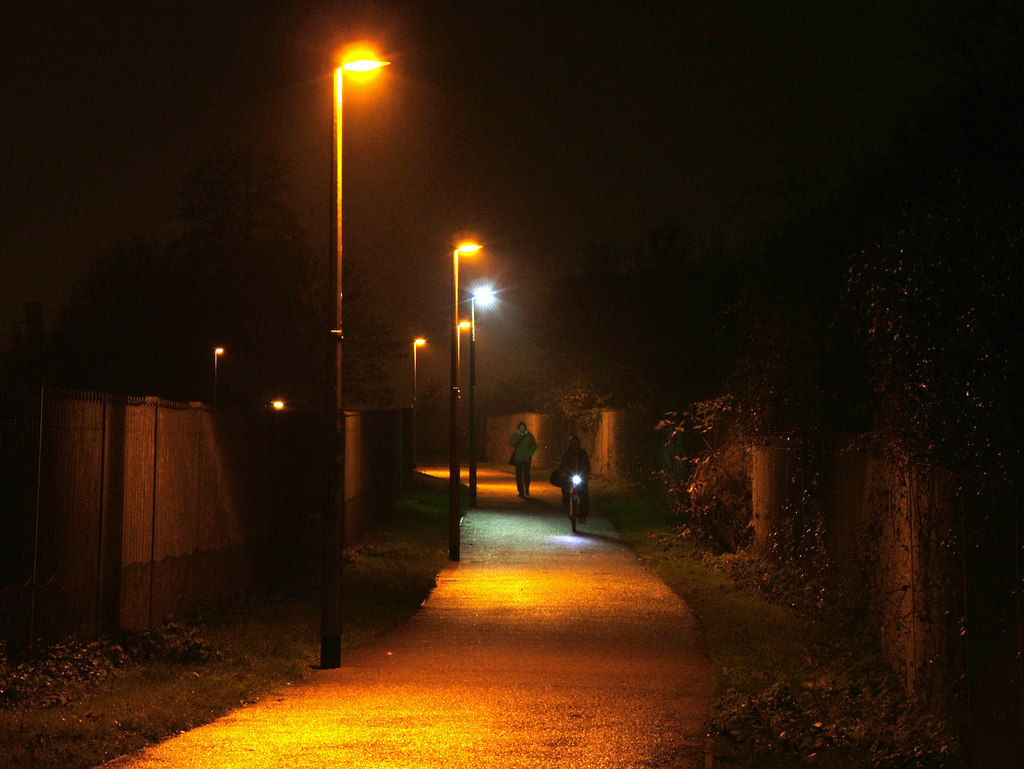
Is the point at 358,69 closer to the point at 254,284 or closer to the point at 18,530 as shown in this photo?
the point at 18,530

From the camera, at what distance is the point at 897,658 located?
8820mm

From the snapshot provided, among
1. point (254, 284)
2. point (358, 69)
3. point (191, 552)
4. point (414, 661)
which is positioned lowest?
point (414, 661)

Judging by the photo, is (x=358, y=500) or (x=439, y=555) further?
(x=358, y=500)

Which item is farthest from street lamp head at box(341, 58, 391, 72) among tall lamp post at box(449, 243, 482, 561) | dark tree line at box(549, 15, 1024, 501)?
tall lamp post at box(449, 243, 482, 561)

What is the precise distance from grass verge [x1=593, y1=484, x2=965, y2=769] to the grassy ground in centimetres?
1

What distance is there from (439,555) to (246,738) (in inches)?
467

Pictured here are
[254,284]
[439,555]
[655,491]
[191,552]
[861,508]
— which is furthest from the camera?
[254,284]

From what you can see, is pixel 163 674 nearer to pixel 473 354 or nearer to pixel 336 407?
pixel 336 407

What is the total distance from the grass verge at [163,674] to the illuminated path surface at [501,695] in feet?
0.80

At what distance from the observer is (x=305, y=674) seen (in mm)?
10039

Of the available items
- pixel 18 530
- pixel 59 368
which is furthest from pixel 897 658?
pixel 59 368

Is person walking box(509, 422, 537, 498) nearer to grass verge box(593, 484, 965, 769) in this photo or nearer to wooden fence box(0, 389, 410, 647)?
wooden fence box(0, 389, 410, 647)

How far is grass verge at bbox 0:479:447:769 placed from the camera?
731 cm

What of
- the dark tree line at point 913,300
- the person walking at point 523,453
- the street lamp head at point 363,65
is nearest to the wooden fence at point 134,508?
the street lamp head at point 363,65
